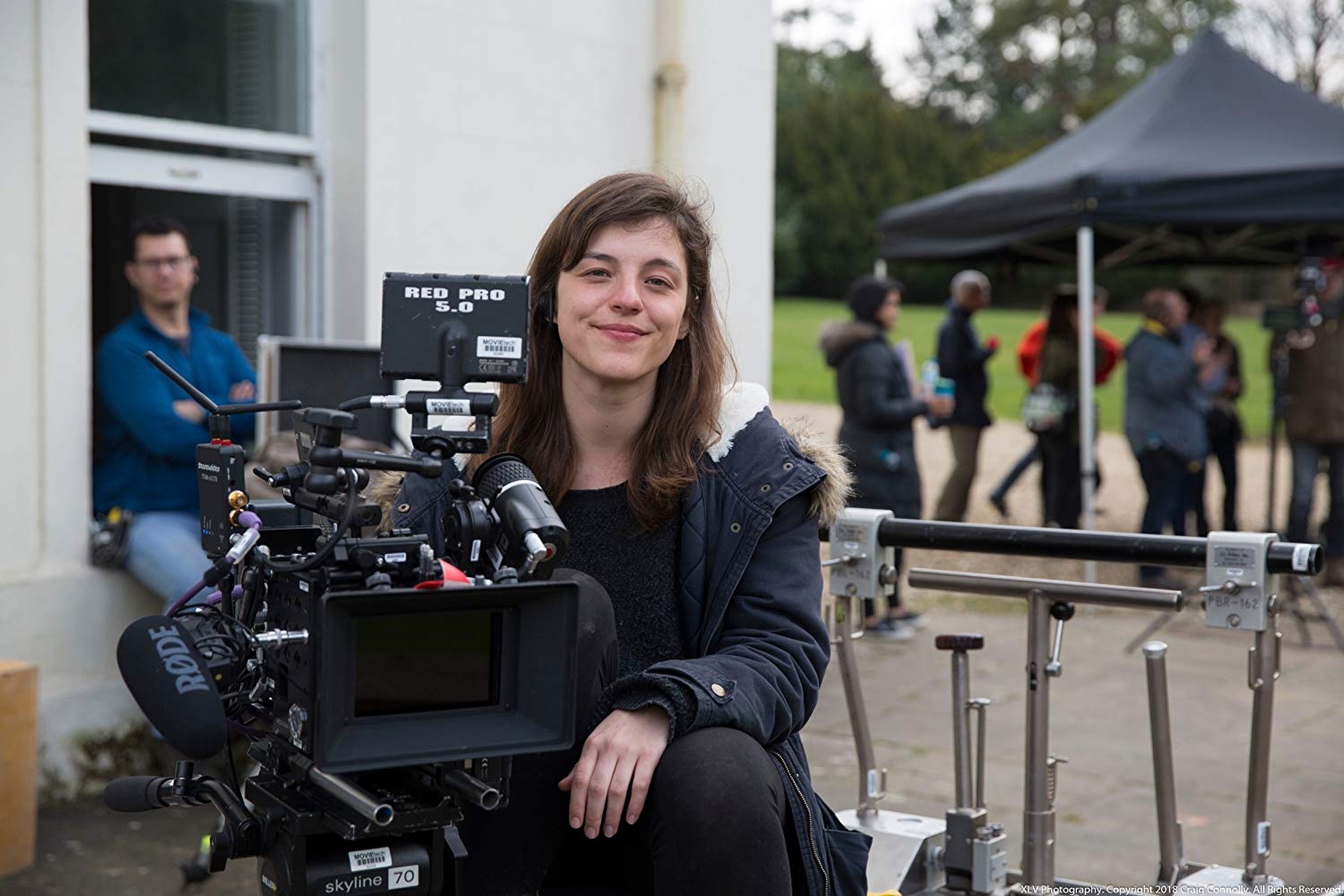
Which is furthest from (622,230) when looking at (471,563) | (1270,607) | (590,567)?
(1270,607)

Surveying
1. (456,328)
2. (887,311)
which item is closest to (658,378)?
(456,328)

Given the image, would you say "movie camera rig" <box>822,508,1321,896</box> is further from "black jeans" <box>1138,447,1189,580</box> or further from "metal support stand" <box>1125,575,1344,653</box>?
"black jeans" <box>1138,447,1189,580</box>

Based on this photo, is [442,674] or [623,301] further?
[623,301]

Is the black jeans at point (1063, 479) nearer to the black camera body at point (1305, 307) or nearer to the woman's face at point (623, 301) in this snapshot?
the black camera body at point (1305, 307)

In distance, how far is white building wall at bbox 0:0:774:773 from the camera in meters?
4.86

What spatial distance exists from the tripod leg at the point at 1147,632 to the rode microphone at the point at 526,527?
554 cm

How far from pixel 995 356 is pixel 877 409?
328 inches

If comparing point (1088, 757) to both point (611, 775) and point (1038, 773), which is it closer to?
point (1038, 773)

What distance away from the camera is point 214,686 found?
1871 millimetres

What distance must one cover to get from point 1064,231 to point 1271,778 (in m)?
4.83

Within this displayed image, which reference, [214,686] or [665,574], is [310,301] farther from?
[214,686]

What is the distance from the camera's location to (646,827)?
232 cm

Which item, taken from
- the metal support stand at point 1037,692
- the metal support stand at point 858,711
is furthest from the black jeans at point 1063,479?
the metal support stand at point 1037,692

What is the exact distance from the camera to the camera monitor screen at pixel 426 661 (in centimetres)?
190
